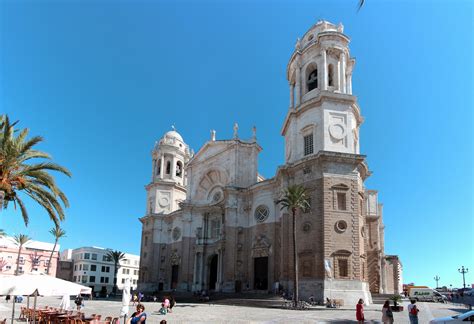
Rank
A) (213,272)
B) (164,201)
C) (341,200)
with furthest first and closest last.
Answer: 1. (164,201)
2. (213,272)
3. (341,200)

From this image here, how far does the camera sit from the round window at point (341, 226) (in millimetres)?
32781

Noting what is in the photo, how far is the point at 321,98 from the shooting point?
36.9 metres

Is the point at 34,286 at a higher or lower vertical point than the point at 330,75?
lower

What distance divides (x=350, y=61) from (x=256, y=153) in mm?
15178

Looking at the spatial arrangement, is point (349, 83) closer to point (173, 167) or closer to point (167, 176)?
point (173, 167)

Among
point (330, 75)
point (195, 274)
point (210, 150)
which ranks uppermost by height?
point (330, 75)

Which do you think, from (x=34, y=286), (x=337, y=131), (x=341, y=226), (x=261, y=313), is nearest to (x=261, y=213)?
(x=341, y=226)

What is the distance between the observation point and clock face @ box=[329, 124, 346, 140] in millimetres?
36188

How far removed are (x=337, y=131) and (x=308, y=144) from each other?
10.3 ft

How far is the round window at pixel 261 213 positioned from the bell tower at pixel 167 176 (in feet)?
69.2

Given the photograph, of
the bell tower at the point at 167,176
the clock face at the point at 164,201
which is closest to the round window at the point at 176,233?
the bell tower at the point at 167,176

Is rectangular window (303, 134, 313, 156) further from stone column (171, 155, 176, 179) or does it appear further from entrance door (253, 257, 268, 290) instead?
stone column (171, 155, 176, 179)

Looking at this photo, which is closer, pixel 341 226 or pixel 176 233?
pixel 341 226

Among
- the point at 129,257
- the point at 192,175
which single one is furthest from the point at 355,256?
Answer: the point at 129,257
